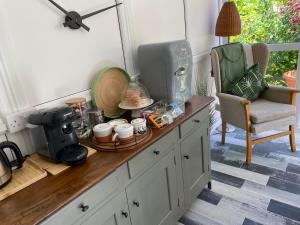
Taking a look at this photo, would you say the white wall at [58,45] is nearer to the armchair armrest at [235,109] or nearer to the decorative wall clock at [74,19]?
the decorative wall clock at [74,19]

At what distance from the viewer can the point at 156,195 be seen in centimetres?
135

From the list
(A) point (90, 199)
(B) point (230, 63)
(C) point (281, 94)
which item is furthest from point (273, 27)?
(A) point (90, 199)

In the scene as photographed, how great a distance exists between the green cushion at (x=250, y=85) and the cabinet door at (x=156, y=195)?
1263mm

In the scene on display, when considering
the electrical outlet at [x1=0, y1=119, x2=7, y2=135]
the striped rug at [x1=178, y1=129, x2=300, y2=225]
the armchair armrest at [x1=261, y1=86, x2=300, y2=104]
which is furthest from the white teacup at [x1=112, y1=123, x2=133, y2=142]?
the armchair armrest at [x1=261, y1=86, x2=300, y2=104]

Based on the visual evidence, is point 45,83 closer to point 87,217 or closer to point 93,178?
point 93,178

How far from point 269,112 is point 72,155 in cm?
177

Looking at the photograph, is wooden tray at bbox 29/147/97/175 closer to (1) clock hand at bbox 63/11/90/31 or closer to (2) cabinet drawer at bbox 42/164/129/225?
(2) cabinet drawer at bbox 42/164/129/225

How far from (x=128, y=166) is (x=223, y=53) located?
5.75 ft

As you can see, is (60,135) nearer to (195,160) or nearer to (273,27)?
(195,160)

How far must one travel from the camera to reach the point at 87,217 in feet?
3.11

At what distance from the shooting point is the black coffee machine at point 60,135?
1.02m

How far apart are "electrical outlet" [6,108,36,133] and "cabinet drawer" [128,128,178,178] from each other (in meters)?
0.55

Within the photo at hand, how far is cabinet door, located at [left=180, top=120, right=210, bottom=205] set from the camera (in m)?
1.57

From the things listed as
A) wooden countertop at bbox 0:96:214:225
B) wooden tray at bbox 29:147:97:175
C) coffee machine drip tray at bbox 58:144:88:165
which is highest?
coffee machine drip tray at bbox 58:144:88:165
